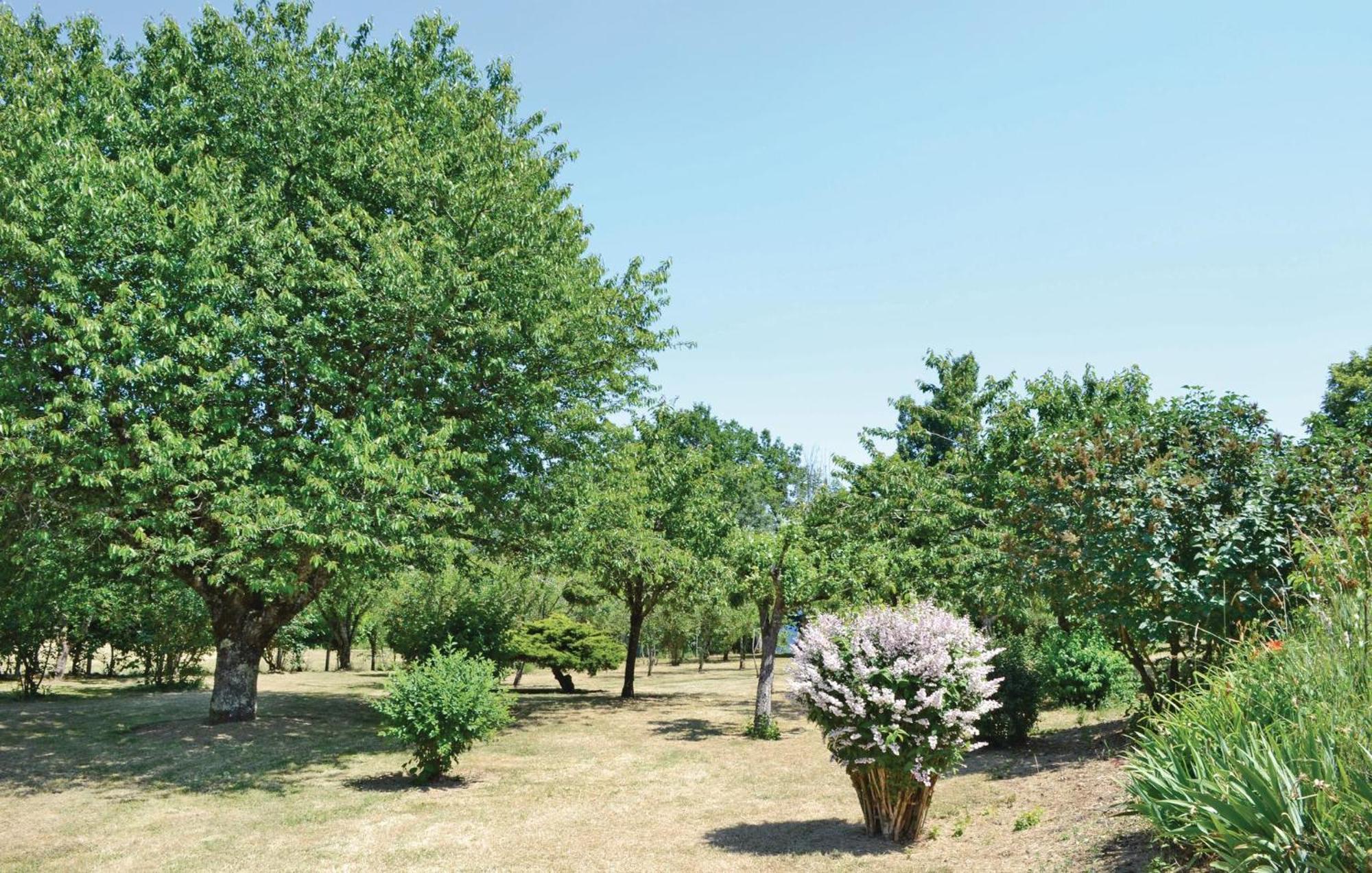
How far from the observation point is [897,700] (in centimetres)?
779

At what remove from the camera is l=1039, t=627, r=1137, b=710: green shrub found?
16.5 m

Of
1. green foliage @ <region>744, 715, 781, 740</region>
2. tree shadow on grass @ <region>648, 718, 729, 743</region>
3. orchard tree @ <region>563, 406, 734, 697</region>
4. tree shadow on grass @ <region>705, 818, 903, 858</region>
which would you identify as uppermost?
orchard tree @ <region>563, 406, 734, 697</region>

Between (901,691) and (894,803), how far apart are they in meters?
1.21

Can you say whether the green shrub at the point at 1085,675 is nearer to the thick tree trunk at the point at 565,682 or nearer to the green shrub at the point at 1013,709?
the green shrub at the point at 1013,709

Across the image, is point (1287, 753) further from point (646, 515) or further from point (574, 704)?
point (574, 704)

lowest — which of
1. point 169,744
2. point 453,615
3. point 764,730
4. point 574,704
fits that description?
point 574,704

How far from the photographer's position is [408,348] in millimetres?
13852

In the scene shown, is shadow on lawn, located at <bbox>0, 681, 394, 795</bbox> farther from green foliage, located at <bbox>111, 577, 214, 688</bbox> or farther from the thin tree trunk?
the thin tree trunk

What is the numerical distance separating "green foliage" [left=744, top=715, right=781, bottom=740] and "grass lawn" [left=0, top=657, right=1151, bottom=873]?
11.2 inches

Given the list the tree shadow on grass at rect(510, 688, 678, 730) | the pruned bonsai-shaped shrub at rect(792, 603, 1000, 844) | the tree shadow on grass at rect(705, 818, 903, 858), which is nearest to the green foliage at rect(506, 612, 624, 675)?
the tree shadow on grass at rect(510, 688, 678, 730)

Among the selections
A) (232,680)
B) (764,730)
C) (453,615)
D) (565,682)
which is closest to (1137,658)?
(764,730)

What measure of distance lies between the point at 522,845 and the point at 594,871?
1279 millimetres

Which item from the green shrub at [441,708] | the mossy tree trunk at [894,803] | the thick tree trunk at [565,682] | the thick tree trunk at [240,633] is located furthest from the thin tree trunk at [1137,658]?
the thick tree trunk at [565,682]

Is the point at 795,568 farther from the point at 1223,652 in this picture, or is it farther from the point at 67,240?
the point at 67,240
